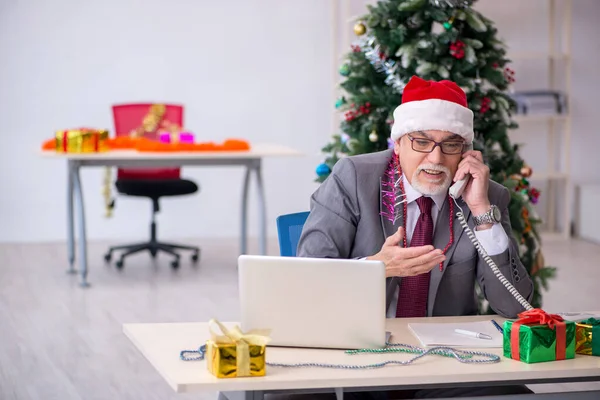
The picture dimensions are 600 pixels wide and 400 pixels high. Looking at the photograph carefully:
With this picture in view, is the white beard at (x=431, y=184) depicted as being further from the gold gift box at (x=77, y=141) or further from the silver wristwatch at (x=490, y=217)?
the gold gift box at (x=77, y=141)

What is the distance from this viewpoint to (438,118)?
255cm

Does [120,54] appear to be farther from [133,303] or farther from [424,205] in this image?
[424,205]

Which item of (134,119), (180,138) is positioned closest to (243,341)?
(180,138)

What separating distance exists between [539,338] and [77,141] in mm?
4077

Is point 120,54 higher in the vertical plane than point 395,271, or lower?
higher

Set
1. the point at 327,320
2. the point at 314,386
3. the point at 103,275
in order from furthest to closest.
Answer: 1. the point at 103,275
2. the point at 327,320
3. the point at 314,386

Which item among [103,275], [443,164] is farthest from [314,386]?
[103,275]

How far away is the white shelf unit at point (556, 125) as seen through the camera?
7488 mm

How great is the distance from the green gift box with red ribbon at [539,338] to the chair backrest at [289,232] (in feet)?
2.94

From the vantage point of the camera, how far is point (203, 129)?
24.7ft

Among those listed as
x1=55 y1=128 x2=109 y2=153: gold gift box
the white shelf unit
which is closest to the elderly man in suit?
x1=55 y1=128 x2=109 y2=153: gold gift box

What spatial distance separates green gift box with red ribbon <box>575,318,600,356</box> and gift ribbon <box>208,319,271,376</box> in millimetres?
704

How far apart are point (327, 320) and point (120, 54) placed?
5.70 meters

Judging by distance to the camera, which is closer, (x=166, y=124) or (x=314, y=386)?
(x=314, y=386)
